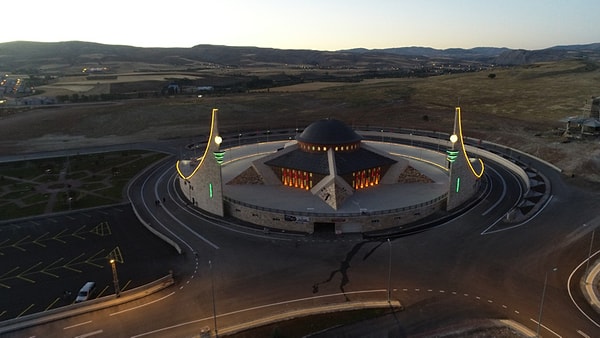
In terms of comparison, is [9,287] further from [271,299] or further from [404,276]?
[404,276]

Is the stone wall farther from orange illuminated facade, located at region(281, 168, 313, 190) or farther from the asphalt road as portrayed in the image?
orange illuminated facade, located at region(281, 168, 313, 190)

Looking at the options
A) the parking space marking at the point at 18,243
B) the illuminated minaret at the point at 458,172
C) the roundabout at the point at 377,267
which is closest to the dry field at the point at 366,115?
the illuminated minaret at the point at 458,172

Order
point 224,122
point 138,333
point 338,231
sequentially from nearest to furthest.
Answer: point 138,333, point 338,231, point 224,122

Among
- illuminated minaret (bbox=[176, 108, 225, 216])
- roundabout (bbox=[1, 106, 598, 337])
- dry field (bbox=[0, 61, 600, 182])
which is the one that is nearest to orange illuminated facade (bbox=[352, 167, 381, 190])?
roundabout (bbox=[1, 106, 598, 337])

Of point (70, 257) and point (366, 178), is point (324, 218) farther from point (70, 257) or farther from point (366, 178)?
point (70, 257)

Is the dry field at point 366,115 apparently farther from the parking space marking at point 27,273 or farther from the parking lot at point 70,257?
the parking space marking at point 27,273

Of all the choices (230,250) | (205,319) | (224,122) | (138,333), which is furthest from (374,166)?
(224,122)

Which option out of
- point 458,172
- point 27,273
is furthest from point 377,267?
point 27,273
